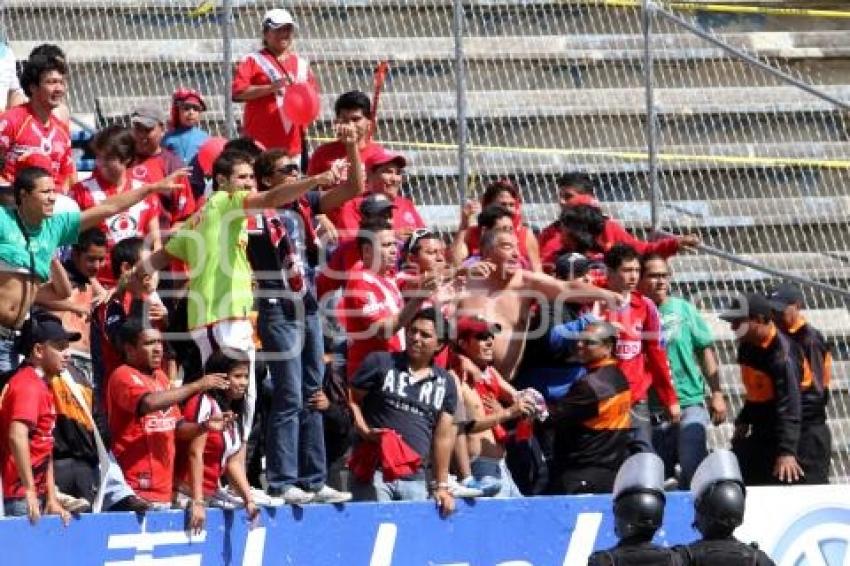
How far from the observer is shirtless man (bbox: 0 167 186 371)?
11938 millimetres

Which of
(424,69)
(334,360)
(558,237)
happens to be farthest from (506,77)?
(334,360)

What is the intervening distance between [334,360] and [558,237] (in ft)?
6.19

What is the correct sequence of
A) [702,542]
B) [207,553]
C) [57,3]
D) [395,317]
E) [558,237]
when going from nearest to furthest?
[702,542]
[207,553]
[395,317]
[558,237]
[57,3]

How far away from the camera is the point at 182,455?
474 inches

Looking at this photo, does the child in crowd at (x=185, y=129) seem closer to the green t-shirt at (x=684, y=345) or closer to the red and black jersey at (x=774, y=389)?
the green t-shirt at (x=684, y=345)

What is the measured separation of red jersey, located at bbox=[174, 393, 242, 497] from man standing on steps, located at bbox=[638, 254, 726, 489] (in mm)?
3107

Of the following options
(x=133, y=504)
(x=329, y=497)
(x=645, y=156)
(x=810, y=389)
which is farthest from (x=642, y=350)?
(x=133, y=504)

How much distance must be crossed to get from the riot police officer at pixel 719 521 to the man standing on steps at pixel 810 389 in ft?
16.3

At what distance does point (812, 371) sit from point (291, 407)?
3.92m

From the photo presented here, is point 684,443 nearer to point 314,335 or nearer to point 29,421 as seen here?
point 314,335

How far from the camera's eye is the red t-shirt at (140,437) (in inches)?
468

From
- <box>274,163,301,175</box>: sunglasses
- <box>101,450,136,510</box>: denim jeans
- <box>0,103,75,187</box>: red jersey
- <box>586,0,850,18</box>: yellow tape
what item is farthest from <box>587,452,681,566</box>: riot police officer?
<box>586,0,850,18</box>: yellow tape

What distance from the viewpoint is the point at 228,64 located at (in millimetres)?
15695

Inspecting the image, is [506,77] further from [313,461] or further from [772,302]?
[313,461]
